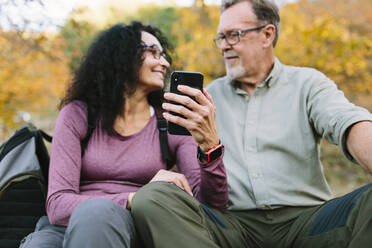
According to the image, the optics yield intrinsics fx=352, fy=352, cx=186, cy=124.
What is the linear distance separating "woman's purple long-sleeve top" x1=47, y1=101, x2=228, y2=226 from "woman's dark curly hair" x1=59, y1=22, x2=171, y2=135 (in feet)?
0.39

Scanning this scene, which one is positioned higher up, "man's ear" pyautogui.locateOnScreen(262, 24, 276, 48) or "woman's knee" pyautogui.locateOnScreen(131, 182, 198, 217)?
"man's ear" pyautogui.locateOnScreen(262, 24, 276, 48)

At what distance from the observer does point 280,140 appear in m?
2.12

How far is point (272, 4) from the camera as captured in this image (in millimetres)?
2559

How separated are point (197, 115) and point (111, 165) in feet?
2.17

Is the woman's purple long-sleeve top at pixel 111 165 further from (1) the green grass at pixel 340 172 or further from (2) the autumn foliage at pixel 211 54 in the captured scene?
(1) the green grass at pixel 340 172

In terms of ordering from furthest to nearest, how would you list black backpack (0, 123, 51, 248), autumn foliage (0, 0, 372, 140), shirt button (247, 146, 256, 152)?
autumn foliage (0, 0, 372, 140) → shirt button (247, 146, 256, 152) → black backpack (0, 123, 51, 248)

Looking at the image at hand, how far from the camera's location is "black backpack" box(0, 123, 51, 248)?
1934mm

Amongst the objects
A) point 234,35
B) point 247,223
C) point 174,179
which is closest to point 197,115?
point 174,179

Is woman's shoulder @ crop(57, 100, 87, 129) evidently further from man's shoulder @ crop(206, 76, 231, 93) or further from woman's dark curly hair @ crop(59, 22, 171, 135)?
man's shoulder @ crop(206, 76, 231, 93)

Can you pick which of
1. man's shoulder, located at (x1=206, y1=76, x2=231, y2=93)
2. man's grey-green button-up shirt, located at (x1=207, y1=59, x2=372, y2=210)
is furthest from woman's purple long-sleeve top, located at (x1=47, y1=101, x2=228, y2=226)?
man's shoulder, located at (x1=206, y1=76, x2=231, y2=93)

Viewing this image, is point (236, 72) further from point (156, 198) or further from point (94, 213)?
point (94, 213)

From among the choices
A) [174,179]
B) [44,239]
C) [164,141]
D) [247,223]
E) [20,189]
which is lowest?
[247,223]

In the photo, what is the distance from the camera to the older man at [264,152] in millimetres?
1419

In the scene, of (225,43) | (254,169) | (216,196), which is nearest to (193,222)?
(216,196)
